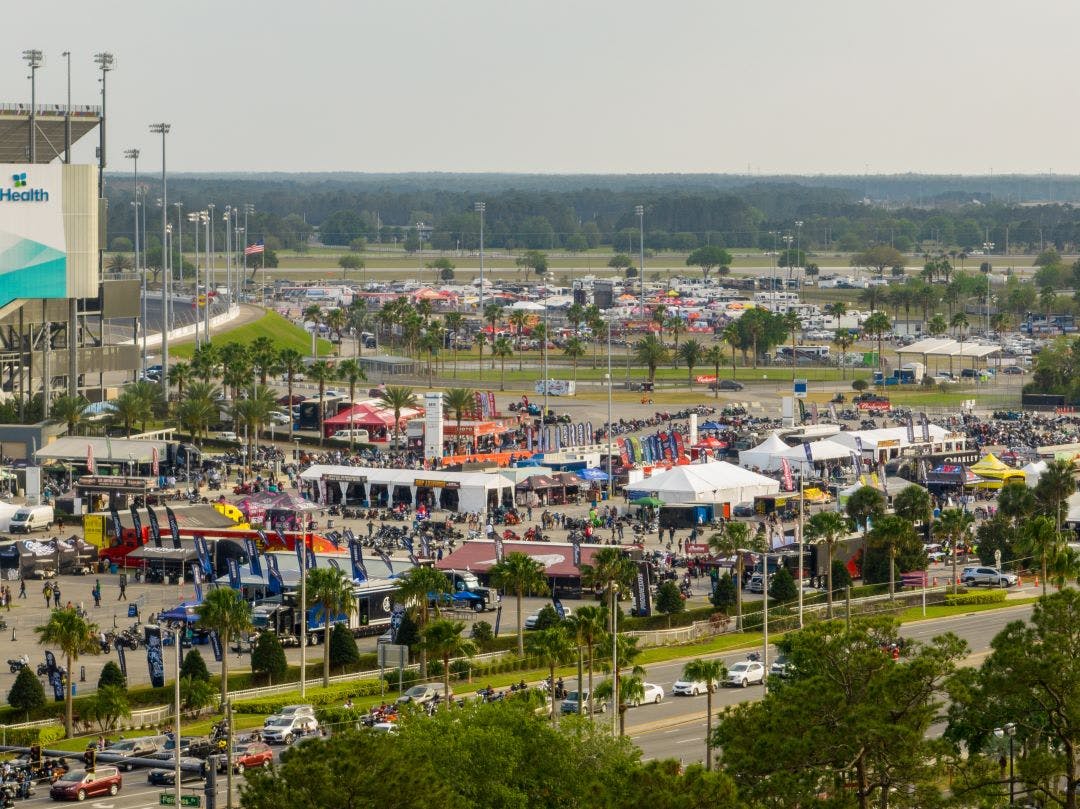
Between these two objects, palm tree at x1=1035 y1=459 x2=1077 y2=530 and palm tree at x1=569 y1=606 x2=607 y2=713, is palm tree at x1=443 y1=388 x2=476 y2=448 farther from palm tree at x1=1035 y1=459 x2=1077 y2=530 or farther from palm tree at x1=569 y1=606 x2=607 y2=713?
palm tree at x1=569 y1=606 x2=607 y2=713

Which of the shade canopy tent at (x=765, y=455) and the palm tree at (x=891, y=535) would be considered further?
the shade canopy tent at (x=765, y=455)

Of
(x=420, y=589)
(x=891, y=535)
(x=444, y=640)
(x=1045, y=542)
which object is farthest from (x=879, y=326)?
(x=444, y=640)

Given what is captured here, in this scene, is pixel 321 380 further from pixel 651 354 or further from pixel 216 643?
pixel 216 643

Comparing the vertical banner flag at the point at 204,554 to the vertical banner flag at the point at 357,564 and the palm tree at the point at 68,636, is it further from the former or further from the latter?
the palm tree at the point at 68,636

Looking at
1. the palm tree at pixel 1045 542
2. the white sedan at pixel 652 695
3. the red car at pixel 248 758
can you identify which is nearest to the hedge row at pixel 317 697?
the red car at pixel 248 758

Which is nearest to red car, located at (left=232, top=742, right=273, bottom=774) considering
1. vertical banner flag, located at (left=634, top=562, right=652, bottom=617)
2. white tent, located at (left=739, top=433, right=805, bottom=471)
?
vertical banner flag, located at (left=634, top=562, right=652, bottom=617)

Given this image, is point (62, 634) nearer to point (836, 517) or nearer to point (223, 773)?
point (223, 773)
